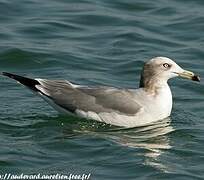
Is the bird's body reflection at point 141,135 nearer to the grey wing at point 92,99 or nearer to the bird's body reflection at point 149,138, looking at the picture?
the bird's body reflection at point 149,138

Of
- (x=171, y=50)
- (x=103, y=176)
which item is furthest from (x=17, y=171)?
(x=171, y=50)

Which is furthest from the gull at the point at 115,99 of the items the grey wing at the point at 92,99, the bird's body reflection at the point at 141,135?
the bird's body reflection at the point at 141,135

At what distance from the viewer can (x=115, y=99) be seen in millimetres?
13773

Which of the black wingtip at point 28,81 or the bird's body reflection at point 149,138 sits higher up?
the black wingtip at point 28,81

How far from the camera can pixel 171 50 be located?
1831 cm

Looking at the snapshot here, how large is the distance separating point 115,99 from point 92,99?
1.11 ft

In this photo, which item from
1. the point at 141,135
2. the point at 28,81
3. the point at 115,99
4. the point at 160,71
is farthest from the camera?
the point at 160,71

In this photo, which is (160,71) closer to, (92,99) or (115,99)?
(115,99)

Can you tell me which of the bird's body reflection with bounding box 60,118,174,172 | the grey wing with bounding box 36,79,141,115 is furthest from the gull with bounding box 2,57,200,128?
the bird's body reflection with bounding box 60,118,174,172

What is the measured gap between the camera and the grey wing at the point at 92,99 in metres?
13.8

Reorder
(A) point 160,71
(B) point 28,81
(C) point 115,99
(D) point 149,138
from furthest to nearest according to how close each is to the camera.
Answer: (A) point 160,71 < (B) point 28,81 < (C) point 115,99 < (D) point 149,138

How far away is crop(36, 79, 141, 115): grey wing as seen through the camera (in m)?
13.8

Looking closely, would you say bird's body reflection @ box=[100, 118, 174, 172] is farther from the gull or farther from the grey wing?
the grey wing

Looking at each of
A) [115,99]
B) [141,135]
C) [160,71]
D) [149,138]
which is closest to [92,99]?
[115,99]
